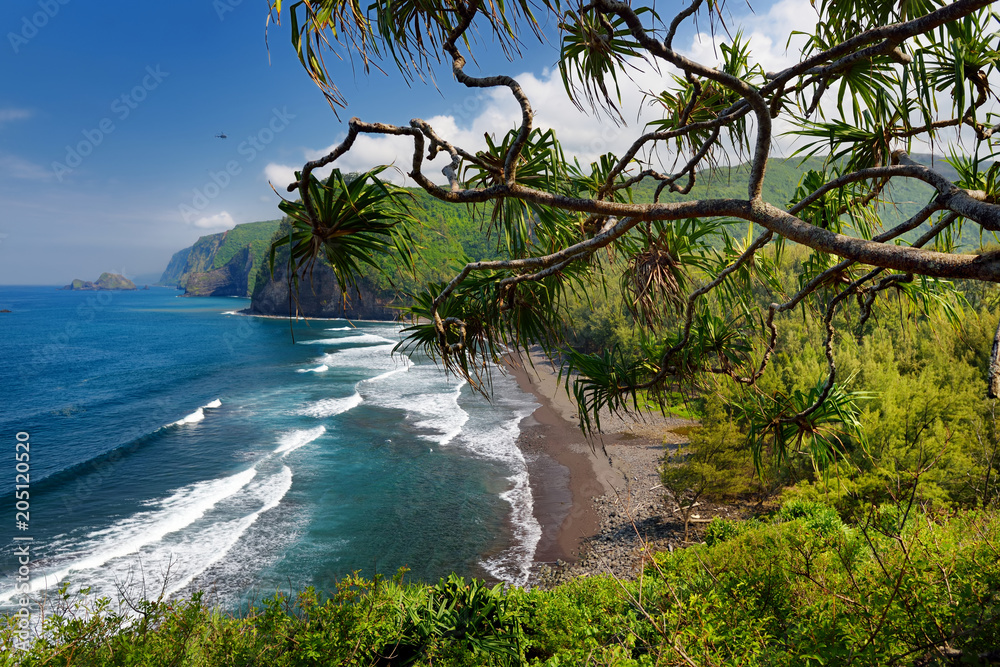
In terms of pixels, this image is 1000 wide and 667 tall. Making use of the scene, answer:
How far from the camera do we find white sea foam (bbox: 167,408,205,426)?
2438 cm

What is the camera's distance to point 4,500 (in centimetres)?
1661

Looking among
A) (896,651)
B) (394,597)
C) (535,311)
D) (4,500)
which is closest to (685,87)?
(535,311)

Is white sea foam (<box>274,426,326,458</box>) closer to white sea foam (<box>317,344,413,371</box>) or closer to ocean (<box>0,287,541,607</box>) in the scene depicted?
ocean (<box>0,287,541,607</box>)

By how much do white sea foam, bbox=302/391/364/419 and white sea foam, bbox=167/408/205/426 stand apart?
15.2 ft

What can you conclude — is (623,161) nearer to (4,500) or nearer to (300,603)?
(300,603)

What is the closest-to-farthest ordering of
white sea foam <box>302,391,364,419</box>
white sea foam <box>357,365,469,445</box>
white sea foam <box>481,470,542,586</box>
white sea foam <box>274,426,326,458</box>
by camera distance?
white sea foam <box>481,470,542,586</box> < white sea foam <box>274,426,326,458</box> < white sea foam <box>357,365,469,445</box> < white sea foam <box>302,391,364,419</box>

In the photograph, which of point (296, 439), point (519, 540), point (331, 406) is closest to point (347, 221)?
point (519, 540)

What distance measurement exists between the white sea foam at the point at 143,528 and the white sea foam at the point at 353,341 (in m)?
33.0

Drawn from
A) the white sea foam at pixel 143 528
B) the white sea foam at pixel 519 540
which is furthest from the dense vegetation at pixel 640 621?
the white sea foam at pixel 143 528

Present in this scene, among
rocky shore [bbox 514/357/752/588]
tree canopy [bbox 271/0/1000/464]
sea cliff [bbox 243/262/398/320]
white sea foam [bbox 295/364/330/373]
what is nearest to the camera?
tree canopy [bbox 271/0/1000/464]

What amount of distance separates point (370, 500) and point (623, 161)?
1576 cm

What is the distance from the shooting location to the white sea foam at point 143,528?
1281 centimetres

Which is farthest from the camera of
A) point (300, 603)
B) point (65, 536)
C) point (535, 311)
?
point (65, 536)

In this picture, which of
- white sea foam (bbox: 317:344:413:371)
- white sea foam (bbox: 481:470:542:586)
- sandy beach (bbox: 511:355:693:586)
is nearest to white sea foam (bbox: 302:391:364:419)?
white sea foam (bbox: 317:344:413:371)
